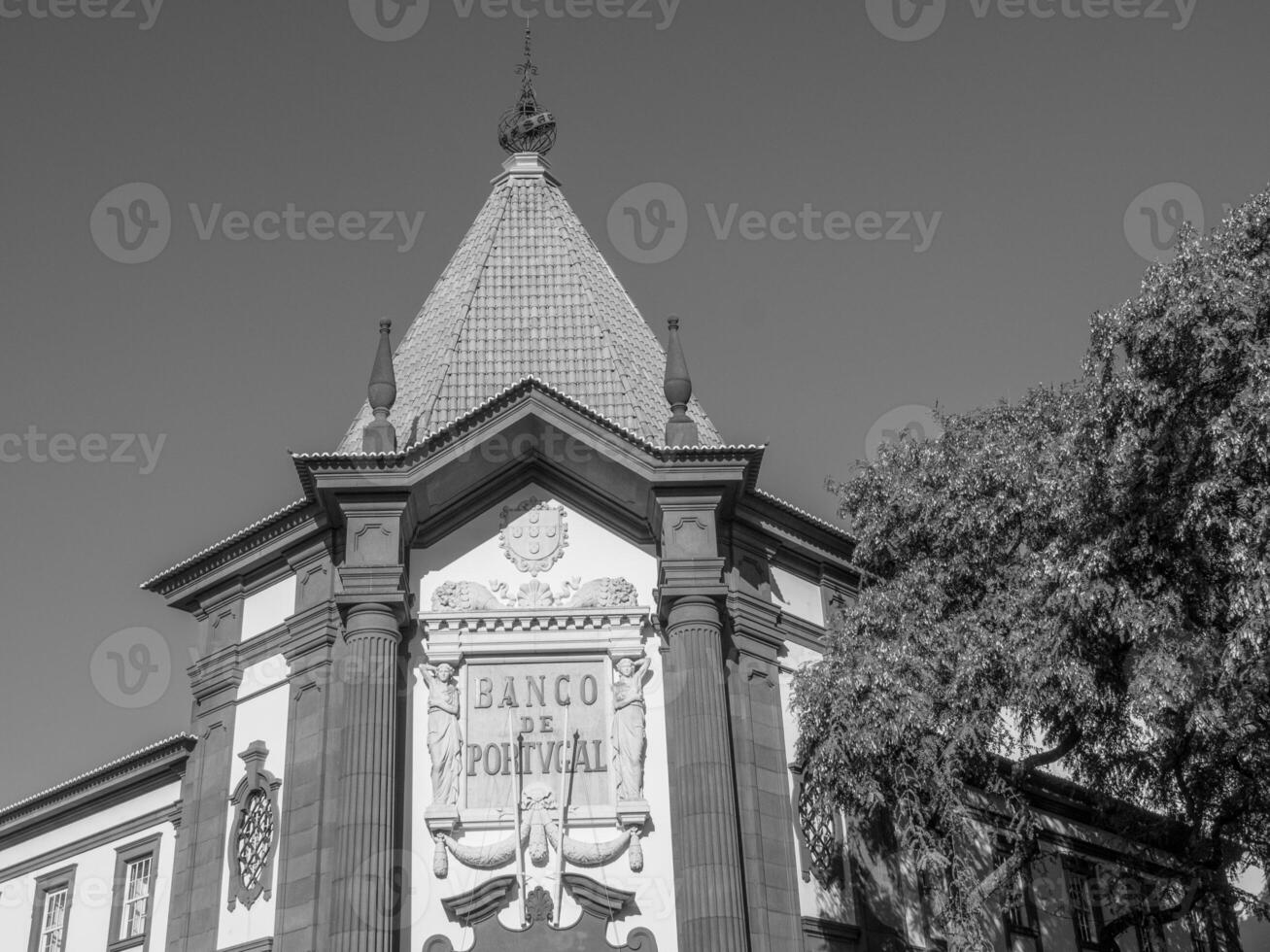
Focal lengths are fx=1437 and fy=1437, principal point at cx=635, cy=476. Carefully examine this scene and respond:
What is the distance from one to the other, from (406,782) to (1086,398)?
11454mm

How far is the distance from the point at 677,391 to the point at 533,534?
131 inches

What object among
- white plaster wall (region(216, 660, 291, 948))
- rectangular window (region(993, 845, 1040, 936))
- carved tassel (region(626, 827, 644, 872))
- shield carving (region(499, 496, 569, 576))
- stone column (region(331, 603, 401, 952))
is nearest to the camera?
stone column (region(331, 603, 401, 952))

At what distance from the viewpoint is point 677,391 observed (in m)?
23.5

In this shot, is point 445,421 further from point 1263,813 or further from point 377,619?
point 1263,813

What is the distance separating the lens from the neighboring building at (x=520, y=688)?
2067cm

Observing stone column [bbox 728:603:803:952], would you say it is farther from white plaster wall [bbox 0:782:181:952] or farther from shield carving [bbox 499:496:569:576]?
white plaster wall [bbox 0:782:181:952]

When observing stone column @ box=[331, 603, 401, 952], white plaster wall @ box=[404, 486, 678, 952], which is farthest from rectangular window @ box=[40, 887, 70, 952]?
white plaster wall @ box=[404, 486, 678, 952]

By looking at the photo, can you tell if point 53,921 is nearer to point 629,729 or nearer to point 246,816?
point 246,816

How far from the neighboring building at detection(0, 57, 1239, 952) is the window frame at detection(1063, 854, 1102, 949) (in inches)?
325

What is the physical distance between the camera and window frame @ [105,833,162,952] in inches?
1053

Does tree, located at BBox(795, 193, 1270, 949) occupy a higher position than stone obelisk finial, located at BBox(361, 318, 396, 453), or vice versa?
stone obelisk finial, located at BBox(361, 318, 396, 453)

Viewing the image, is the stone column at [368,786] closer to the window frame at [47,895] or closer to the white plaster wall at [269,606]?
the white plaster wall at [269,606]

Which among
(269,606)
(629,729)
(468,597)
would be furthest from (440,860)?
(269,606)

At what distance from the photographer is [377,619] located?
21688mm
